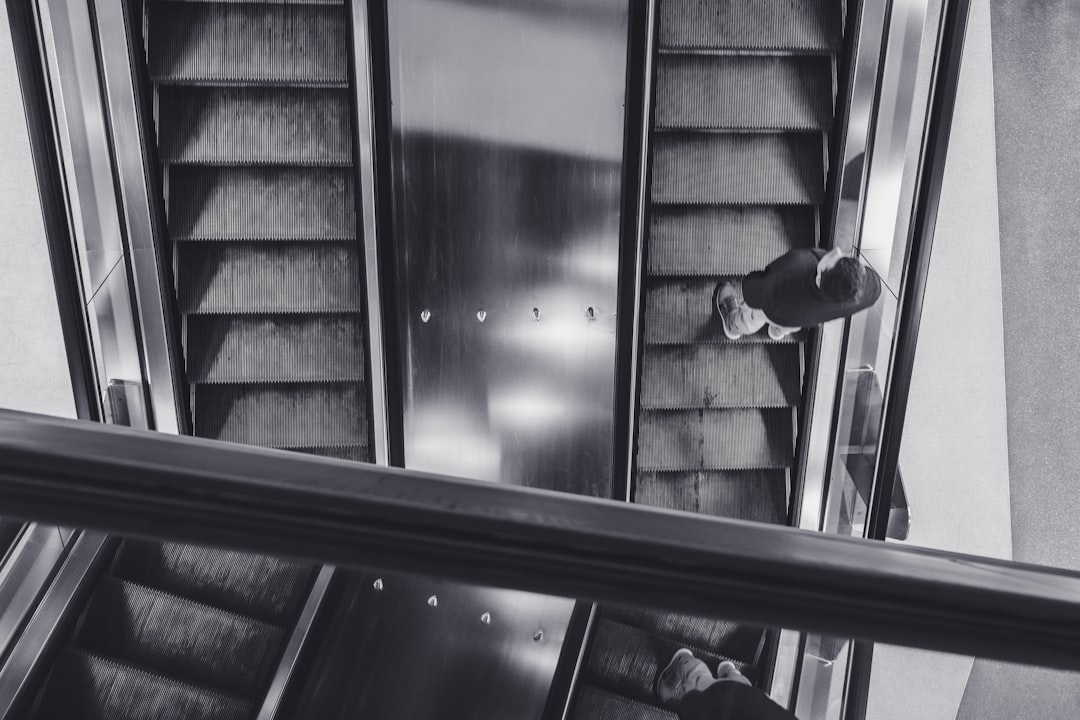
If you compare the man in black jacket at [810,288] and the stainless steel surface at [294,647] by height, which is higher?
the man in black jacket at [810,288]

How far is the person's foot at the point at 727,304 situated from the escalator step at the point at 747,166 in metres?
0.43

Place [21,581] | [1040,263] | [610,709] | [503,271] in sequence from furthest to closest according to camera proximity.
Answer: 1. [1040,263]
2. [610,709]
3. [503,271]
4. [21,581]

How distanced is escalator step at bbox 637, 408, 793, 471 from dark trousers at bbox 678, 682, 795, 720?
1289 mm

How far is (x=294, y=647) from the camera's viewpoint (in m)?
3.32

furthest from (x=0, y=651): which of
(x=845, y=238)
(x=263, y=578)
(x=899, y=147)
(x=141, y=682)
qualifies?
(x=899, y=147)

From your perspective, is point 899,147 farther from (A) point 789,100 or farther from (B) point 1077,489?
(B) point 1077,489

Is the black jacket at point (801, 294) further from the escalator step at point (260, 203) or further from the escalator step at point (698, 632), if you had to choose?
the escalator step at point (260, 203)

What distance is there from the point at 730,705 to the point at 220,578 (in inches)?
90.2

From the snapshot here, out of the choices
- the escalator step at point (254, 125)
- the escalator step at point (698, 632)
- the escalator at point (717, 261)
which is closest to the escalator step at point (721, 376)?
the escalator at point (717, 261)

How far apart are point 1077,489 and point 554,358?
4.48m

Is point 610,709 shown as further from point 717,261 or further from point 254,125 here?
point 254,125

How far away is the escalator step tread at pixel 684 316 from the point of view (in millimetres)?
4137

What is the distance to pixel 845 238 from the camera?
3.92 metres

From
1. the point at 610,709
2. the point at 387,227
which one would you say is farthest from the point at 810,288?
the point at 610,709
